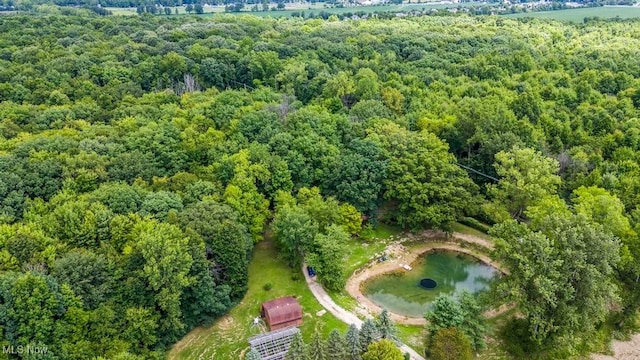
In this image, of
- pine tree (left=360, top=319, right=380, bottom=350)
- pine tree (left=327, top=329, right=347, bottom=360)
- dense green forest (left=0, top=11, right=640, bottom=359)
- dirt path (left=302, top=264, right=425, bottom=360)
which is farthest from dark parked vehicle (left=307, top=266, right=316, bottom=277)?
pine tree (left=327, top=329, right=347, bottom=360)

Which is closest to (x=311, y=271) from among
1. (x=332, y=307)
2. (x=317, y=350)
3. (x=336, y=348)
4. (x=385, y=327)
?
(x=332, y=307)

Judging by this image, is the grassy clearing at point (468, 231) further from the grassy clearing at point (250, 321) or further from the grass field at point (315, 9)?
the grass field at point (315, 9)

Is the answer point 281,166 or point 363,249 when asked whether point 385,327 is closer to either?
point 363,249

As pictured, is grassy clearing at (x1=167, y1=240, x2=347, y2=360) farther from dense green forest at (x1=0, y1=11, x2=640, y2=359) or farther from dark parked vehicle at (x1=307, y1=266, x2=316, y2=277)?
dense green forest at (x1=0, y1=11, x2=640, y2=359)

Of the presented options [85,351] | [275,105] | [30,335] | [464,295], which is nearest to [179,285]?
[85,351]

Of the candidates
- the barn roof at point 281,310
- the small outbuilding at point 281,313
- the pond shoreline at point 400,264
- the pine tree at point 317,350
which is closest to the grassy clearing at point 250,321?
the small outbuilding at point 281,313
